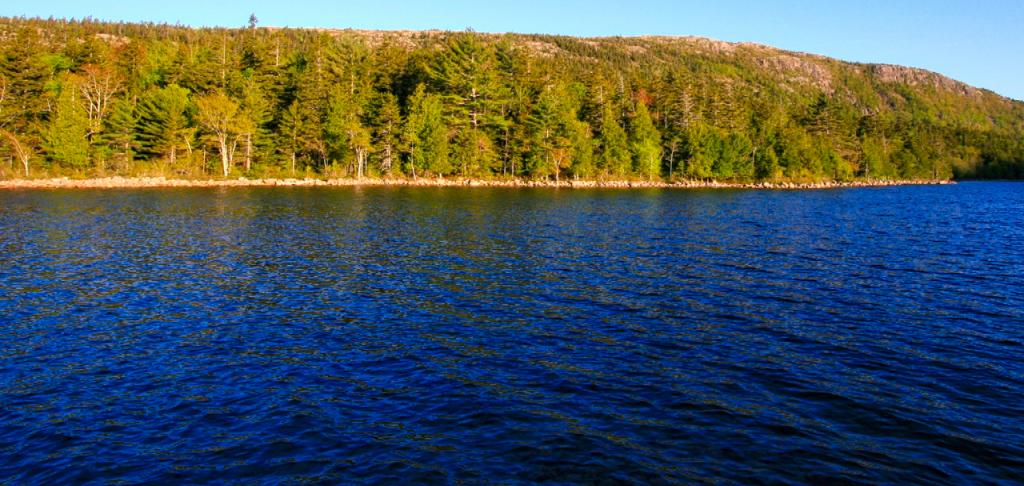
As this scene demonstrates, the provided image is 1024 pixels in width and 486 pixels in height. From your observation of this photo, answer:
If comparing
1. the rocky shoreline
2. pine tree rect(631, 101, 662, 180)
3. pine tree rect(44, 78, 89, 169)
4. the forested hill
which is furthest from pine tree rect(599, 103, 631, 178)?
pine tree rect(44, 78, 89, 169)

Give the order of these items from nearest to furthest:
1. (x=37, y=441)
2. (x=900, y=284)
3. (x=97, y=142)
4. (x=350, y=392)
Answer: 1. (x=37, y=441)
2. (x=350, y=392)
3. (x=900, y=284)
4. (x=97, y=142)

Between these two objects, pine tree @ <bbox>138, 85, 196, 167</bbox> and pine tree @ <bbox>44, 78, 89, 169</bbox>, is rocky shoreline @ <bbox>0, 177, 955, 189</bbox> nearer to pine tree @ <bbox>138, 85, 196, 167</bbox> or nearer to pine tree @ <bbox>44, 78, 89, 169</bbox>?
pine tree @ <bbox>44, 78, 89, 169</bbox>

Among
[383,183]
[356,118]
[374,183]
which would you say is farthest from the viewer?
[356,118]

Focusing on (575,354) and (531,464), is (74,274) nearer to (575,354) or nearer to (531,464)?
(575,354)

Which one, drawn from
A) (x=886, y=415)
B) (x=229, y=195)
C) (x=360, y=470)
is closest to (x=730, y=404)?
(x=886, y=415)

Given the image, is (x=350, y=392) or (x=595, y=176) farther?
(x=595, y=176)

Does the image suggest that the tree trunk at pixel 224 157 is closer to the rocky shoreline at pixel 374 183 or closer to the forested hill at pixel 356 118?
the forested hill at pixel 356 118

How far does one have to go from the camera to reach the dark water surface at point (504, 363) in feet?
45.4

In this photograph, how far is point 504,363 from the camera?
20062mm

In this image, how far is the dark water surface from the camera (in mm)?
13836

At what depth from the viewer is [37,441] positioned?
47.2ft

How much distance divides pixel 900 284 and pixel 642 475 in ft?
86.8

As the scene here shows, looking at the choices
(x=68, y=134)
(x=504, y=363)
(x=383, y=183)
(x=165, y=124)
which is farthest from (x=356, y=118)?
(x=504, y=363)

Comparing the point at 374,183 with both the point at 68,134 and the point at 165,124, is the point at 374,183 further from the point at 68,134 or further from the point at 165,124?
the point at 68,134
